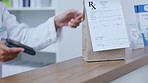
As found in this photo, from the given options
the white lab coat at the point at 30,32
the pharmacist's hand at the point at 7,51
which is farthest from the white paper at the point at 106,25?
the white lab coat at the point at 30,32

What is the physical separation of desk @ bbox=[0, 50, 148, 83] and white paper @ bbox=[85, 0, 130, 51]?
0.23ft

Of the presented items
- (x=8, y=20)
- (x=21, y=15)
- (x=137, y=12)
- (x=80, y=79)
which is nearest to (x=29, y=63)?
(x=21, y=15)

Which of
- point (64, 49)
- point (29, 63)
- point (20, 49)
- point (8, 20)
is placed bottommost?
point (29, 63)

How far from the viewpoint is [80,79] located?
0.68 m

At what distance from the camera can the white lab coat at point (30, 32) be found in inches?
51.4

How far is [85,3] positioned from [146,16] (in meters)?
0.51

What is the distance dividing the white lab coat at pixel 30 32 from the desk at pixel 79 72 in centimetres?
36

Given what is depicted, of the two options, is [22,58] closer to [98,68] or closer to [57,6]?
[57,6]

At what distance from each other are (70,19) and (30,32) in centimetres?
41

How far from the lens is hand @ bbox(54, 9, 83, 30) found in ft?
3.39

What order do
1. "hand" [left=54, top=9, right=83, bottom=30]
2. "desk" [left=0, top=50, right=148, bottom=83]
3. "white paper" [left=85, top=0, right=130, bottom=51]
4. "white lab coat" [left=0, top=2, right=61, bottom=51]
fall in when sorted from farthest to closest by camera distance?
"white lab coat" [left=0, top=2, right=61, bottom=51] → "hand" [left=54, top=9, right=83, bottom=30] → "white paper" [left=85, top=0, right=130, bottom=51] → "desk" [left=0, top=50, right=148, bottom=83]

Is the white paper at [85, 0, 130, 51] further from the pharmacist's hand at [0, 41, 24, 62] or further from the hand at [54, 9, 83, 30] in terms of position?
the pharmacist's hand at [0, 41, 24, 62]

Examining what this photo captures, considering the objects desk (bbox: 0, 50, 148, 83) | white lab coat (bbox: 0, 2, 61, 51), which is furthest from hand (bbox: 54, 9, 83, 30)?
desk (bbox: 0, 50, 148, 83)

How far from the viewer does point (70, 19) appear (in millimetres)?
1127
